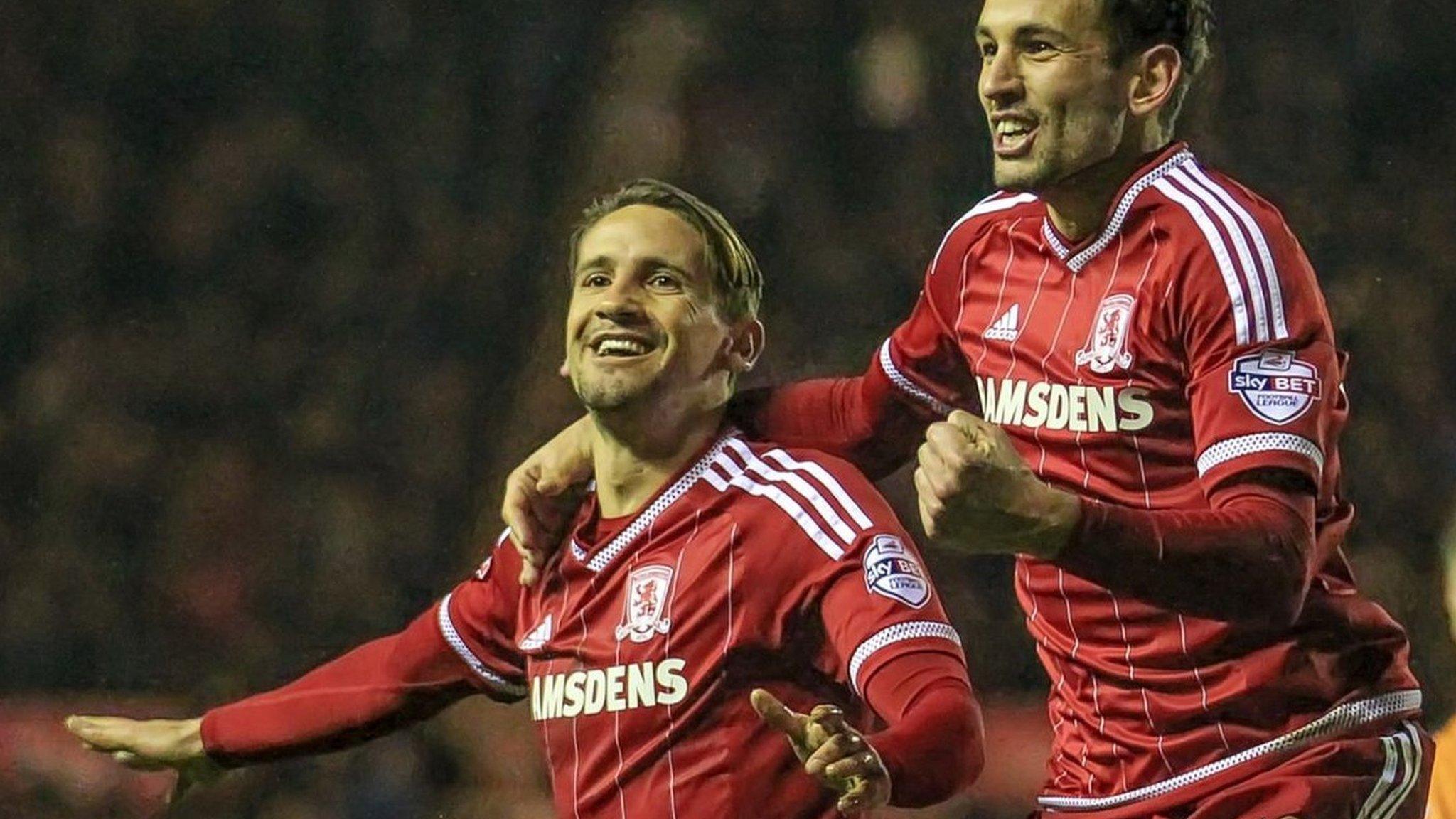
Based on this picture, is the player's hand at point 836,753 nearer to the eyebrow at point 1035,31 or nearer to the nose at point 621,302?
the nose at point 621,302

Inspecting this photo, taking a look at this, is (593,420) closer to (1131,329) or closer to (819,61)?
(1131,329)

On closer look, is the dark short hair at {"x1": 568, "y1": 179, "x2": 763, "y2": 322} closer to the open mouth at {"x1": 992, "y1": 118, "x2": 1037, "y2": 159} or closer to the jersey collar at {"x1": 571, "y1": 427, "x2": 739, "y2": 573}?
the jersey collar at {"x1": 571, "y1": 427, "x2": 739, "y2": 573}

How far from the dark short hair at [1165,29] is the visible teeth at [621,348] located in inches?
25.2

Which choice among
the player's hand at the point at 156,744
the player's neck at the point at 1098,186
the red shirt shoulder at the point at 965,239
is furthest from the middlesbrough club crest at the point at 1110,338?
the player's hand at the point at 156,744

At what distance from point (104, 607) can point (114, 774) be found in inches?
19.5

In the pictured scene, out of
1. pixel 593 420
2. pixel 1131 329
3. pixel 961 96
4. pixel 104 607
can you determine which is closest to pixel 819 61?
pixel 961 96

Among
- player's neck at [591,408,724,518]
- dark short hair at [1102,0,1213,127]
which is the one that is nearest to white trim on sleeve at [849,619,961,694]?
player's neck at [591,408,724,518]

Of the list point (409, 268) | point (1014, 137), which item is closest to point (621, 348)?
point (1014, 137)

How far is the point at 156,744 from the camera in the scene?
10.3 ft

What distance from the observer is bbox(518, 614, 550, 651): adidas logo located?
116 inches

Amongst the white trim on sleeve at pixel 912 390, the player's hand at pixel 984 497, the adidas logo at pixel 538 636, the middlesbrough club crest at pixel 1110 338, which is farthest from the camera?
the white trim on sleeve at pixel 912 390

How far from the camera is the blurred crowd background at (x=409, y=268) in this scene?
5223mm

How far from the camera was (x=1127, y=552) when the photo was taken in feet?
7.41

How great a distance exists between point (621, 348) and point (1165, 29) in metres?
0.71
